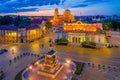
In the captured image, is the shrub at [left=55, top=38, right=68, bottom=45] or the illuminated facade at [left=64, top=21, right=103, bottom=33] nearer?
the shrub at [left=55, top=38, right=68, bottom=45]

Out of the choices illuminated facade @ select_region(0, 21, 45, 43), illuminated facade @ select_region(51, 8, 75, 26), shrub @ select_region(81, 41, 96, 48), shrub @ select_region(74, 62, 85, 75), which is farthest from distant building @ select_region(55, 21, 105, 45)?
illuminated facade @ select_region(51, 8, 75, 26)

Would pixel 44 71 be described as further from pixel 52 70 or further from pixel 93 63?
pixel 93 63

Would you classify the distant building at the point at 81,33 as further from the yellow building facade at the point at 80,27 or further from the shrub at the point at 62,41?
the shrub at the point at 62,41

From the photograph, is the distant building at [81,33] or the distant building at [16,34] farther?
the distant building at [16,34]

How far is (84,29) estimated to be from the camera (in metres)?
63.4

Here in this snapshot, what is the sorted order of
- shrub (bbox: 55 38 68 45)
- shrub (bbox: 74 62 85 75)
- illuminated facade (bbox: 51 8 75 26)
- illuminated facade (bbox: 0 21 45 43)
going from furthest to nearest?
1. illuminated facade (bbox: 51 8 75 26)
2. illuminated facade (bbox: 0 21 45 43)
3. shrub (bbox: 55 38 68 45)
4. shrub (bbox: 74 62 85 75)

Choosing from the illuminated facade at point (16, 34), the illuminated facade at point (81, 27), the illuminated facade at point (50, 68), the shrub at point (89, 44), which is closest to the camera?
the illuminated facade at point (50, 68)

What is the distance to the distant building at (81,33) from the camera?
58938 millimetres

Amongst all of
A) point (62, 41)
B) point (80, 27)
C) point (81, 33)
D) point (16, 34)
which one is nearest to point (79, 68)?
point (62, 41)

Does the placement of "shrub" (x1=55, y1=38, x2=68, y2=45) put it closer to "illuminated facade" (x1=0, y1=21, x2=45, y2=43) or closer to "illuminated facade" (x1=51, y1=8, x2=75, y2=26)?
"illuminated facade" (x1=0, y1=21, x2=45, y2=43)

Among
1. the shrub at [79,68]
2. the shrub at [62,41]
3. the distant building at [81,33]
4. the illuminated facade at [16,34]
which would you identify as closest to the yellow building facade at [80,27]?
the distant building at [81,33]

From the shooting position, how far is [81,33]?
196ft

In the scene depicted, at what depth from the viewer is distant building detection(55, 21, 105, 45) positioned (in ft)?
193

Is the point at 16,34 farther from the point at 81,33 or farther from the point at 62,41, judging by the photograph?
the point at 81,33
